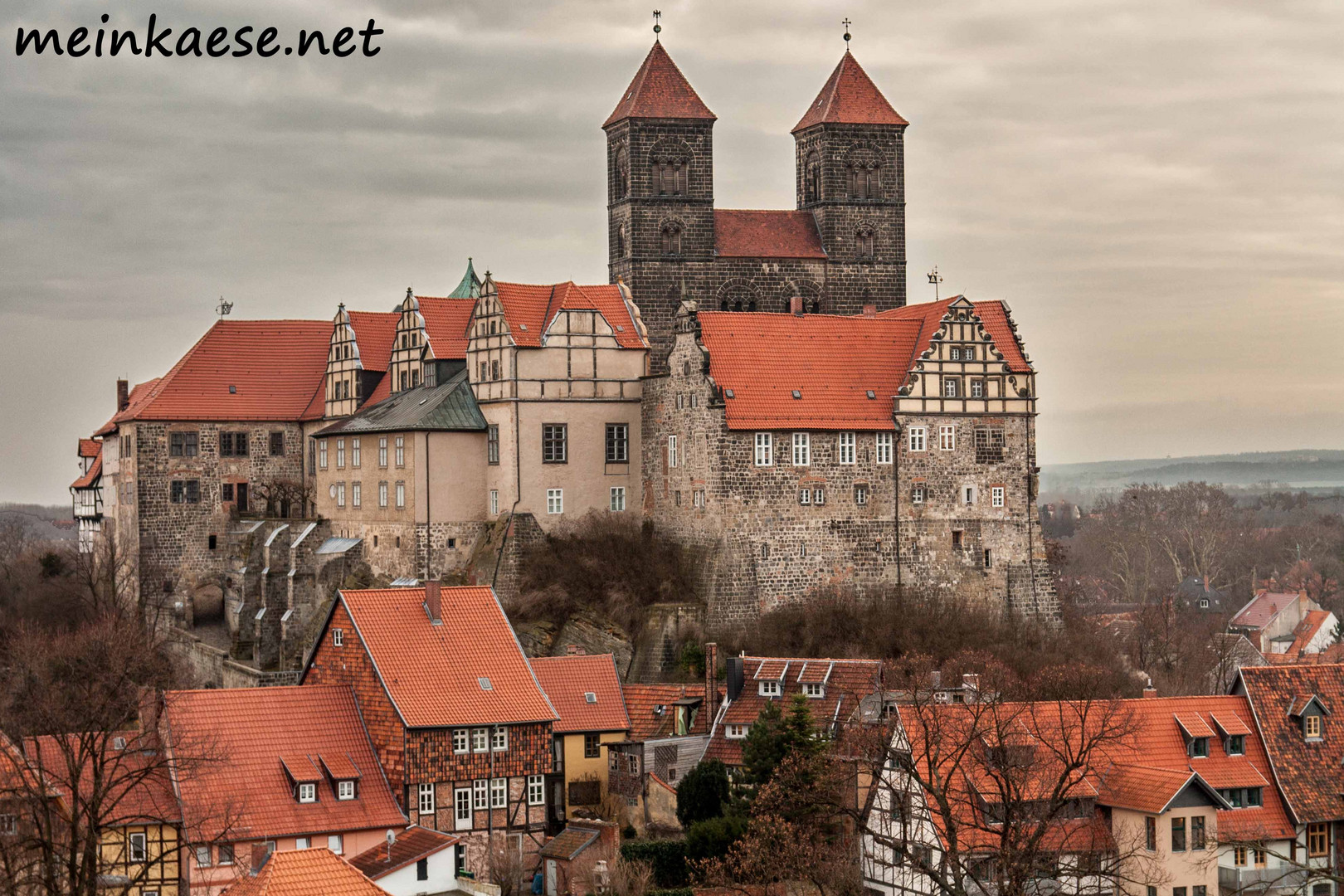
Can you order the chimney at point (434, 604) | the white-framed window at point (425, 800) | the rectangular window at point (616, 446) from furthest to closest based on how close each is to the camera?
the rectangular window at point (616, 446) < the chimney at point (434, 604) < the white-framed window at point (425, 800)

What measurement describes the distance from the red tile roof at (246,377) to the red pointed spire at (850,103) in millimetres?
20390

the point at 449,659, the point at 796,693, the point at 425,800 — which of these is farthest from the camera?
the point at 796,693

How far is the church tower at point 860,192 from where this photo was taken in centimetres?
7912

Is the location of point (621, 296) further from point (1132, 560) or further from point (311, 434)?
point (1132, 560)

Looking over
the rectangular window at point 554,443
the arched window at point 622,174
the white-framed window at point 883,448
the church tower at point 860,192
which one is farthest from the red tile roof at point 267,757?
the church tower at point 860,192

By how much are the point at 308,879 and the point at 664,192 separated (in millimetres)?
42731

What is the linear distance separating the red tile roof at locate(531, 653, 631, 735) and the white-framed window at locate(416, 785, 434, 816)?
185 inches

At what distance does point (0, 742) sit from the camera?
46.3 meters

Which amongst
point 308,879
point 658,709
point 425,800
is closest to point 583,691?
point 658,709

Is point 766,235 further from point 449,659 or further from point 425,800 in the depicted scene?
point 425,800

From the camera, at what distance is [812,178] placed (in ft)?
266

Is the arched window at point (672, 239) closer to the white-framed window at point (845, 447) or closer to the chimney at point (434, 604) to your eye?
the white-framed window at point (845, 447)

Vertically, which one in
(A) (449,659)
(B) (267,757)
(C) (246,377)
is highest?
(C) (246,377)

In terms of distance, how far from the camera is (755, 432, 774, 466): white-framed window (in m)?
63.5
